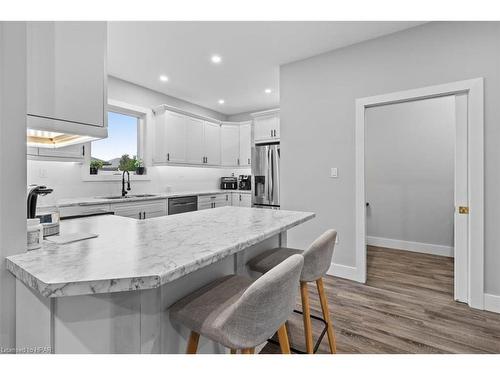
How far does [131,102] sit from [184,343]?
12.2 feet

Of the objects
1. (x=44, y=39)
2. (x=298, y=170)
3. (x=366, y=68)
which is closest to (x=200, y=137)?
(x=298, y=170)

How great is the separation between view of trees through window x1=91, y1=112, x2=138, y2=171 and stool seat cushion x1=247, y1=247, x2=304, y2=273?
2.82 metres

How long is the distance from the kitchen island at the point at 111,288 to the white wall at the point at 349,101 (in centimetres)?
208

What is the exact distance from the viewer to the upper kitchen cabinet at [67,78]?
1.05 meters

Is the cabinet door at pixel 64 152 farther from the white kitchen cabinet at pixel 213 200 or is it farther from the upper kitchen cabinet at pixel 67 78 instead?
the white kitchen cabinet at pixel 213 200

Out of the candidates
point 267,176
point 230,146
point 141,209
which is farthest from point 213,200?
point 141,209

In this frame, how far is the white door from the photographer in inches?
92.4

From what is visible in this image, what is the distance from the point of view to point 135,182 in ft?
13.4

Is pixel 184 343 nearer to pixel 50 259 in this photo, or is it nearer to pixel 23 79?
pixel 50 259

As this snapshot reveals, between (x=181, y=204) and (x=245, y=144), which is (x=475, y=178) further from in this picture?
(x=245, y=144)

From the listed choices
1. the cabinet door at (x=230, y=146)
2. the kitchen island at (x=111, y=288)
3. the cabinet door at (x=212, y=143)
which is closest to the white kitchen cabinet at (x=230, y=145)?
the cabinet door at (x=230, y=146)

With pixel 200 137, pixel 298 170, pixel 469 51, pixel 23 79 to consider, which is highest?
pixel 469 51

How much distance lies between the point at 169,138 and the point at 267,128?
5.26 ft
